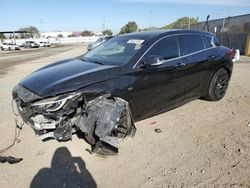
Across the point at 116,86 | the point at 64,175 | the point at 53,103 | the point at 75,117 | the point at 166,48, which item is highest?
the point at 166,48

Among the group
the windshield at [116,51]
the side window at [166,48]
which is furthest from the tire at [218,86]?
the windshield at [116,51]

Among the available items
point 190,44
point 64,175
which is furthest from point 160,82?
point 64,175

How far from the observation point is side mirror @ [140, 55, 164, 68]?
4.45 meters

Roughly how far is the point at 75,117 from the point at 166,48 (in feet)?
7.35

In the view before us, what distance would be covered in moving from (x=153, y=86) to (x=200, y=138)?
1.21 meters

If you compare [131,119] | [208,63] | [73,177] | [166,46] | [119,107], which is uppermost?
[166,46]

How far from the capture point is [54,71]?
4.56 metres

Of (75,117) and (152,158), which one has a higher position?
(75,117)

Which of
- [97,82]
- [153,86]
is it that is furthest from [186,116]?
[97,82]

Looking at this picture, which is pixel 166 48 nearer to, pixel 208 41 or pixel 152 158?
pixel 208 41

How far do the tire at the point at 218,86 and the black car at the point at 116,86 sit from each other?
0.36 ft

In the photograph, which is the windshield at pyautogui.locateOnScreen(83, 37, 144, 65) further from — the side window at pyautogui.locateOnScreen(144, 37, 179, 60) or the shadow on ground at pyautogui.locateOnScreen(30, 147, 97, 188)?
the shadow on ground at pyautogui.locateOnScreen(30, 147, 97, 188)

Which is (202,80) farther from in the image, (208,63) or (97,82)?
(97,82)

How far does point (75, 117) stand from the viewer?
3.93 m
